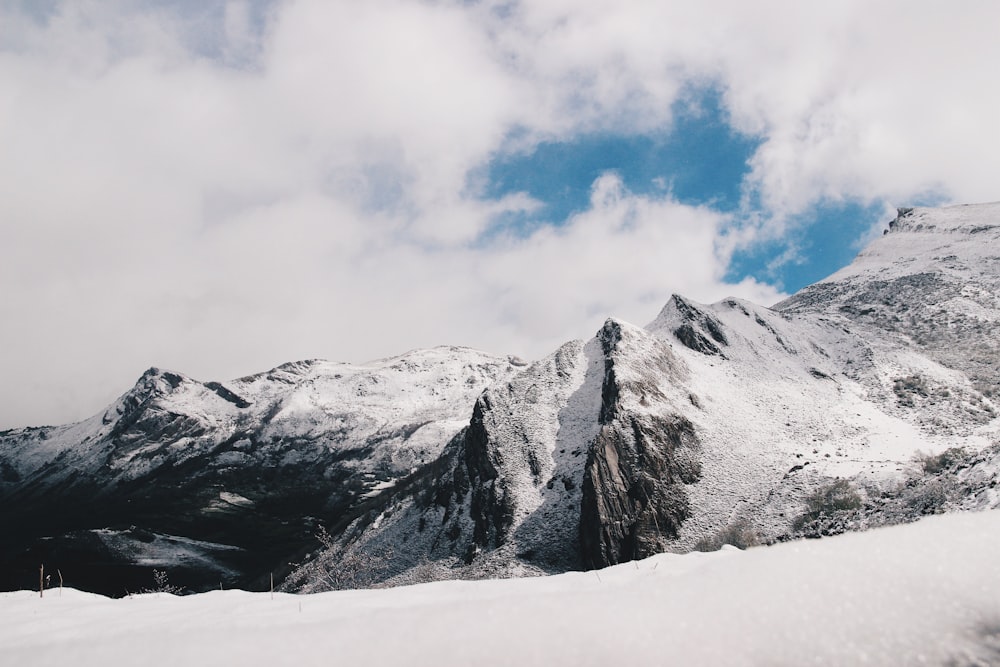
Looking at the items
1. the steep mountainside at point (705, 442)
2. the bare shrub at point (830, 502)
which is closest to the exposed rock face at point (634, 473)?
the steep mountainside at point (705, 442)

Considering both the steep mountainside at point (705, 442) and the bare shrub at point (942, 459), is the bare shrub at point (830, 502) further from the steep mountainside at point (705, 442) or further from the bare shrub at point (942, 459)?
the bare shrub at point (942, 459)

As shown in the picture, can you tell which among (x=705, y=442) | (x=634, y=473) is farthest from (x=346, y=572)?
(x=705, y=442)

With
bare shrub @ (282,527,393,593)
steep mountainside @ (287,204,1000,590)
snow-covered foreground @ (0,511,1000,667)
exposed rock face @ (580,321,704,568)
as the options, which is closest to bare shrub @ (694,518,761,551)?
steep mountainside @ (287,204,1000,590)

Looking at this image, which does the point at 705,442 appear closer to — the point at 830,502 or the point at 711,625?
the point at 830,502

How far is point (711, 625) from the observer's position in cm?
456

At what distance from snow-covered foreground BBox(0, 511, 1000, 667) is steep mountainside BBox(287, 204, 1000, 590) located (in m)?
32.1

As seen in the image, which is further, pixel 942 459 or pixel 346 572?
pixel 346 572

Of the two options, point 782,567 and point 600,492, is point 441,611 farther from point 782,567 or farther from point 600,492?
point 600,492

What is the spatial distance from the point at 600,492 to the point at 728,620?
50.4 metres

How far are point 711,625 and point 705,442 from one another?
5988 cm

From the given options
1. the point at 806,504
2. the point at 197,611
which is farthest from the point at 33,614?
the point at 806,504

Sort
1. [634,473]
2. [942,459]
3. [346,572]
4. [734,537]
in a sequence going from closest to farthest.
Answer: [942,459]
[734,537]
[634,473]
[346,572]

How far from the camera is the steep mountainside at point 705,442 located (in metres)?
49.7

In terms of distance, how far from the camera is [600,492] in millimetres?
52438
